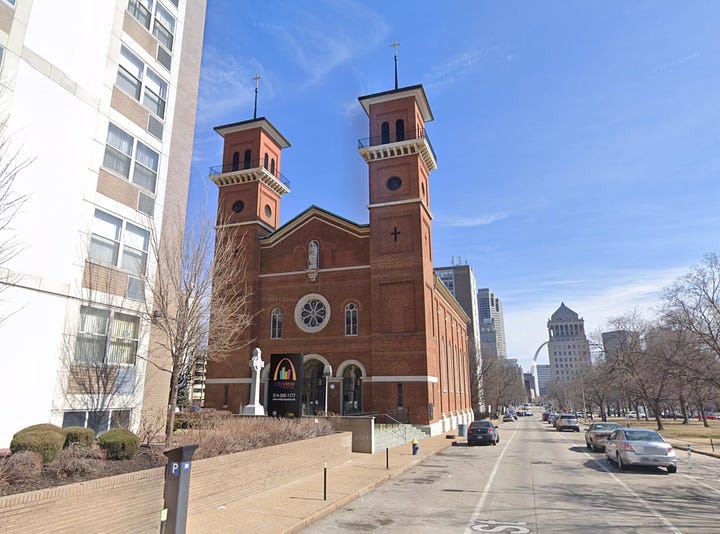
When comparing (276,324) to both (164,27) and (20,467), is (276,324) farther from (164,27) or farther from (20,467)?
(20,467)

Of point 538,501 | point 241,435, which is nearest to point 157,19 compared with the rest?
point 241,435

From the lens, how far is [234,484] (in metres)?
10.6

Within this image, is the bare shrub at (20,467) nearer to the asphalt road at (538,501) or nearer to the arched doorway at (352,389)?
the asphalt road at (538,501)

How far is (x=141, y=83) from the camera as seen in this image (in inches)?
675

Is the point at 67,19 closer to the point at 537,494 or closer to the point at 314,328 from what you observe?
the point at 537,494

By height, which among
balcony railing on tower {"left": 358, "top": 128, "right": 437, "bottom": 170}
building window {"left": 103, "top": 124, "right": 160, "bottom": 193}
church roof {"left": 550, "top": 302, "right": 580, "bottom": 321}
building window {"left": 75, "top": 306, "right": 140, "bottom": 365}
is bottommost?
building window {"left": 75, "top": 306, "right": 140, "bottom": 365}

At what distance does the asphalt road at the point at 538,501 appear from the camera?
9.10 meters

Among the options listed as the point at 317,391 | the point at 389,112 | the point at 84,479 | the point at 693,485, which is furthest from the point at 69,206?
the point at 389,112

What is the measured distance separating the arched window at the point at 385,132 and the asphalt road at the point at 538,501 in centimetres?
2588

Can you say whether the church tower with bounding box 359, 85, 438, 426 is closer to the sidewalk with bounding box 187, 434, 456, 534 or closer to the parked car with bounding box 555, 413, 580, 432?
the sidewalk with bounding box 187, 434, 456, 534

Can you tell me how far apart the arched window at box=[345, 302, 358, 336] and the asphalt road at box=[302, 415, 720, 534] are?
56.1ft

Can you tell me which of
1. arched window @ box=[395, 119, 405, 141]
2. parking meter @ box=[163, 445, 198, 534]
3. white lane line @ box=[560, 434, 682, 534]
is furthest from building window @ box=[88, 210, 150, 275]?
arched window @ box=[395, 119, 405, 141]

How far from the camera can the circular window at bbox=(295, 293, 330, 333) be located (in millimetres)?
36062

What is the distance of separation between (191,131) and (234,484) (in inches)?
592
